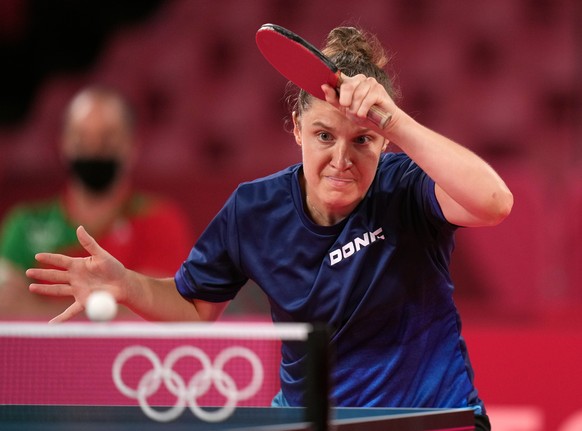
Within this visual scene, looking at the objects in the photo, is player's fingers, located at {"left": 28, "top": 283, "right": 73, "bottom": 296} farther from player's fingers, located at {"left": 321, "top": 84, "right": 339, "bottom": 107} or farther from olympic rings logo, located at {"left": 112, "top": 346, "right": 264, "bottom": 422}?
player's fingers, located at {"left": 321, "top": 84, "right": 339, "bottom": 107}

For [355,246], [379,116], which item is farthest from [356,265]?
[379,116]

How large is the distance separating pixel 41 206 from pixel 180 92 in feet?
4.72

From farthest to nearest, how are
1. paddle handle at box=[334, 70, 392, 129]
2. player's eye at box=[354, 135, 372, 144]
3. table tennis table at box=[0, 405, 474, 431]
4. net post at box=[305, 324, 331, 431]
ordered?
player's eye at box=[354, 135, 372, 144]
paddle handle at box=[334, 70, 392, 129]
table tennis table at box=[0, 405, 474, 431]
net post at box=[305, 324, 331, 431]

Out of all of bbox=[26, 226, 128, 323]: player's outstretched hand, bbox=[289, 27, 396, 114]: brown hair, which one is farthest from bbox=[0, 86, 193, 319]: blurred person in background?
bbox=[289, 27, 396, 114]: brown hair

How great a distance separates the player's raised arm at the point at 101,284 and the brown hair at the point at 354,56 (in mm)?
566

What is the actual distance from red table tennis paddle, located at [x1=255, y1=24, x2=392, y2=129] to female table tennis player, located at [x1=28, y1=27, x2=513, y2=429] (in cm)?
13

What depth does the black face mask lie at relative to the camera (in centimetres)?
451

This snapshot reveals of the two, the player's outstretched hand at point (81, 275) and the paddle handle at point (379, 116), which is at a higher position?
the paddle handle at point (379, 116)

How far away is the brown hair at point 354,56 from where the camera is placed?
2451mm

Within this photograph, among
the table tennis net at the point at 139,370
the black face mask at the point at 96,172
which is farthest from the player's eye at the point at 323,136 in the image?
the black face mask at the point at 96,172

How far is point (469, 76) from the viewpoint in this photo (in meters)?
5.65

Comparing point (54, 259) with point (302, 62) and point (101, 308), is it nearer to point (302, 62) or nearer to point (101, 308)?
point (101, 308)

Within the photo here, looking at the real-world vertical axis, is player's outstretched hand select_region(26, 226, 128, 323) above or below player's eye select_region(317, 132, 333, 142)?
below

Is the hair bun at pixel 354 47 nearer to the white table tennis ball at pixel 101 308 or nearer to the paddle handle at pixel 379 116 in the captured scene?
the paddle handle at pixel 379 116
